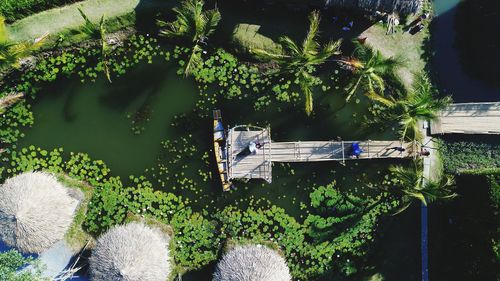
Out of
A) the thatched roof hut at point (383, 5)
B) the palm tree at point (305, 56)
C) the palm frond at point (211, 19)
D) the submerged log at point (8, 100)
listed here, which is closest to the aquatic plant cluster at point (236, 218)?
the submerged log at point (8, 100)

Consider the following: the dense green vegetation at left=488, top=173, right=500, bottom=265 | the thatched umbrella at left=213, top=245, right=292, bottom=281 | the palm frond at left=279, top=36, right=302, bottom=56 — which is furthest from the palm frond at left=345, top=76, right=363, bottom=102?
the thatched umbrella at left=213, top=245, right=292, bottom=281

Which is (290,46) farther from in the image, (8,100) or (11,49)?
(8,100)

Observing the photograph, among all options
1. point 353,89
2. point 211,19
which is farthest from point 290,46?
point 211,19

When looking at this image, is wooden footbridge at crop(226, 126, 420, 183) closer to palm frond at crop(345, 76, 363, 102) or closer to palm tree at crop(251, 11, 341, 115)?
palm tree at crop(251, 11, 341, 115)

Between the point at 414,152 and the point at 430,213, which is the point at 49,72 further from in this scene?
the point at 430,213

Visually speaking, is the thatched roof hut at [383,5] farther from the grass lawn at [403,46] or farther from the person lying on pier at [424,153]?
the person lying on pier at [424,153]
